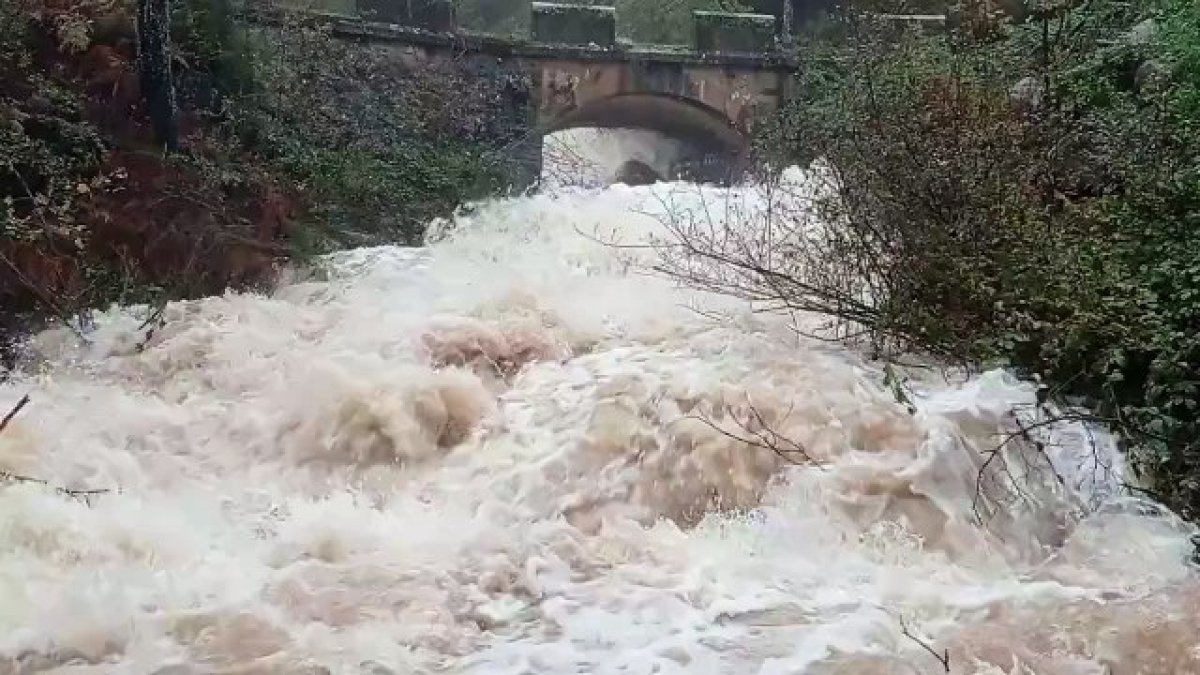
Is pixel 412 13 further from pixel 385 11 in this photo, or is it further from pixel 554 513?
pixel 554 513

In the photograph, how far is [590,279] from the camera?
10.1m

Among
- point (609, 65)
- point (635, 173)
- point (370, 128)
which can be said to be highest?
point (609, 65)

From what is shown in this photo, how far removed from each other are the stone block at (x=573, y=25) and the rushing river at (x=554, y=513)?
9.18 m

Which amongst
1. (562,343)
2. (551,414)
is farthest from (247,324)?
(551,414)

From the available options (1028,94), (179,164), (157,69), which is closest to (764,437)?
(1028,94)

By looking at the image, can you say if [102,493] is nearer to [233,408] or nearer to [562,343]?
[233,408]

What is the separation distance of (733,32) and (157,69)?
10204 millimetres

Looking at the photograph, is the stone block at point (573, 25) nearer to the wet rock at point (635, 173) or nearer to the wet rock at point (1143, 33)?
→ the wet rock at point (635, 173)

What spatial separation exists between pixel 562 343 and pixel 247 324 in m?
2.47

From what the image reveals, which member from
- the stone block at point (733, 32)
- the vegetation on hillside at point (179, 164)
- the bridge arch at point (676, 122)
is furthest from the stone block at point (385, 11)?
the stone block at point (733, 32)

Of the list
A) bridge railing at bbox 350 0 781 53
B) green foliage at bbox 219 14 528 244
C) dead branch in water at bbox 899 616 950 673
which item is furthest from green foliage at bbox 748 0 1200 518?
bridge railing at bbox 350 0 781 53

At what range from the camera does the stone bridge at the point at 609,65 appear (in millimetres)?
15828

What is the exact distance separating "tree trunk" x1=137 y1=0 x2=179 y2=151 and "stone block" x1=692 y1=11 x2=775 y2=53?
9.59 metres

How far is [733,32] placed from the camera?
1820cm
